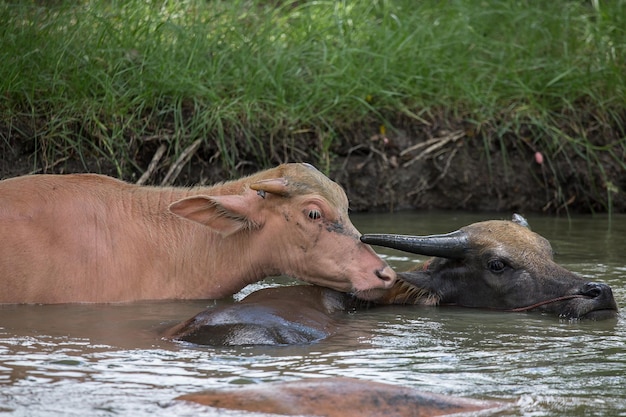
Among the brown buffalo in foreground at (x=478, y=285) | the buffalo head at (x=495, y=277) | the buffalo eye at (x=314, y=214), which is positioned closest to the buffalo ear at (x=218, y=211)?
the buffalo eye at (x=314, y=214)

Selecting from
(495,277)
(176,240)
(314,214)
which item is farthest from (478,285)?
(176,240)

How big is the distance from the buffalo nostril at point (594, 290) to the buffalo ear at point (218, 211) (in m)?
2.13

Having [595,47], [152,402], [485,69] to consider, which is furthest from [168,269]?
[595,47]

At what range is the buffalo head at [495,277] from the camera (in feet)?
23.5

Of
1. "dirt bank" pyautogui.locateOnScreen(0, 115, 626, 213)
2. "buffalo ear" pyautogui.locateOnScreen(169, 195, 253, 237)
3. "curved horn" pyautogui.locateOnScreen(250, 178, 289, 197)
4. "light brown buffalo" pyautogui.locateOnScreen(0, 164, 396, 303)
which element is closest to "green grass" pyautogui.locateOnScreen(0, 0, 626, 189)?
"dirt bank" pyautogui.locateOnScreen(0, 115, 626, 213)

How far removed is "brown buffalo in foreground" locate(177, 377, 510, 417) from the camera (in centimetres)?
474

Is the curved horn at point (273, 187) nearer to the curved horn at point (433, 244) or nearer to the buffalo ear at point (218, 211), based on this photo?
the buffalo ear at point (218, 211)

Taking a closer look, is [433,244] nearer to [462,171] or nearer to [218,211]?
[218,211]

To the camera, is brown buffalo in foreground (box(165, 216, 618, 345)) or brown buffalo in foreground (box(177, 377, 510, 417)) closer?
brown buffalo in foreground (box(177, 377, 510, 417))

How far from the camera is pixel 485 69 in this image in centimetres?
1233

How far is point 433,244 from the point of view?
296 inches

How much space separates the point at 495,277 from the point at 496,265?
8 cm

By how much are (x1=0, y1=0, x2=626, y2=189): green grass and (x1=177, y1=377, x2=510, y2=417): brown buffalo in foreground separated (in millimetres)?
5530

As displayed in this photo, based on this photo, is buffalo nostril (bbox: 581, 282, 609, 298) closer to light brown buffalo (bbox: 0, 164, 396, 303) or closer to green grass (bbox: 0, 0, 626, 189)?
light brown buffalo (bbox: 0, 164, 396, 303)
